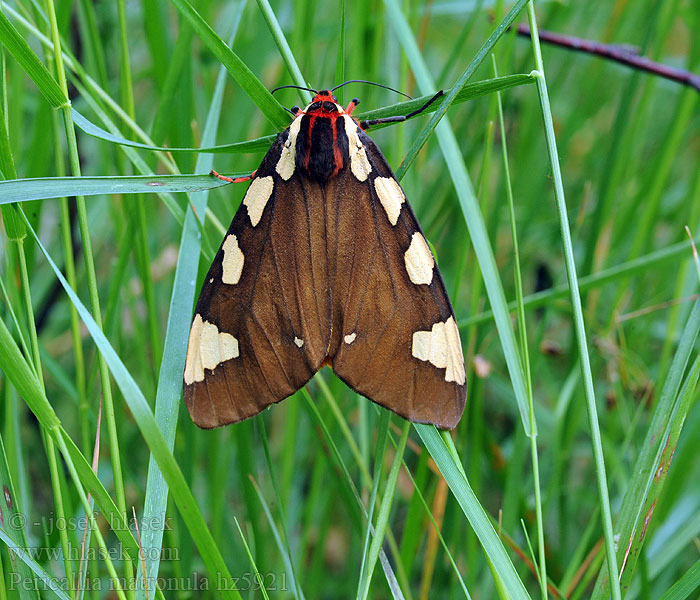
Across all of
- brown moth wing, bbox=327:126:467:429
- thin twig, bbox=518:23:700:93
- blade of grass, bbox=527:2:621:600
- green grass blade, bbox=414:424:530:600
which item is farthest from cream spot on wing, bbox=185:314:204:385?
thin twig, bbox=518:23:700:93

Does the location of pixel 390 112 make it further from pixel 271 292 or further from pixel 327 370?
pixel 327 370

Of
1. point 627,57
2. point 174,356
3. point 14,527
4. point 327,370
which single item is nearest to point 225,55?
Result: point 174,356

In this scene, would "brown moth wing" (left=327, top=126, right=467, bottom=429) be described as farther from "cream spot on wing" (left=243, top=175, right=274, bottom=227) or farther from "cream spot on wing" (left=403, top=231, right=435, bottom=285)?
"cream spot on wing" (left=243, top=175, right=274, bottom=227)

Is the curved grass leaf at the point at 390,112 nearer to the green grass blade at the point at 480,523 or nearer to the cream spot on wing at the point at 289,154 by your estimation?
the cream spot on wing at the point at 289,154

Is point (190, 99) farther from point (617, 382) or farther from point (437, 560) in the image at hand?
point (617, 382)

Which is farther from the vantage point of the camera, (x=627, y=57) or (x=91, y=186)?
(x=627, y=57)


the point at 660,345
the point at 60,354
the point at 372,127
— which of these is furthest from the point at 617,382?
the point at 60,354
